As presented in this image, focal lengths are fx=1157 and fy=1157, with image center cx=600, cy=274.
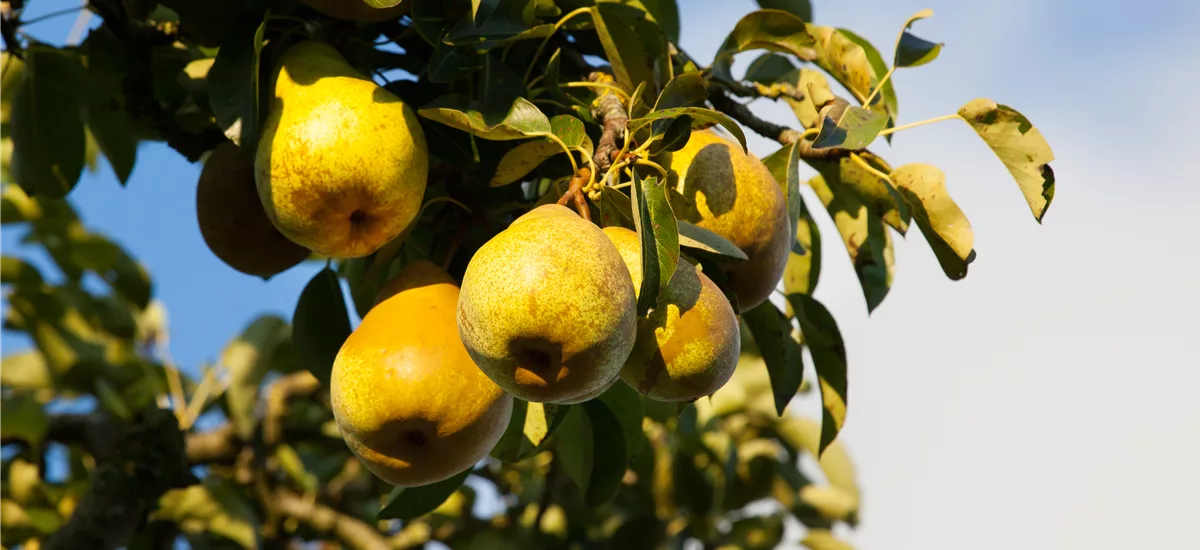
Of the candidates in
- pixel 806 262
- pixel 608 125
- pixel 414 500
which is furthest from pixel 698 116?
pixel 414 500

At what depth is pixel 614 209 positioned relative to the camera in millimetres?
1421

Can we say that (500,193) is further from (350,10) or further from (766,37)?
(766,37)

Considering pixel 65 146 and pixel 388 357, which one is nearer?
pixel 388 357

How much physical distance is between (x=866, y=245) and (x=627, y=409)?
1.63 feet

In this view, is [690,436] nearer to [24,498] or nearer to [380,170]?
[24,498]

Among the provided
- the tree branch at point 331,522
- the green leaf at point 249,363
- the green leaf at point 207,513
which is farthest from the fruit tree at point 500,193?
the tree branch at point 331,522

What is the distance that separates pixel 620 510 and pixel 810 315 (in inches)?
78.5

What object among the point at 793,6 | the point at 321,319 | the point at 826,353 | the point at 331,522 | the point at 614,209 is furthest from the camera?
the point at 331,522

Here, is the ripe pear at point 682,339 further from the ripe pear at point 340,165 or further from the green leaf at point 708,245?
the ripe pear at point 340,165

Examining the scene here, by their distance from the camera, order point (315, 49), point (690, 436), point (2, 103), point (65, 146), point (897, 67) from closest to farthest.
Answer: point (315, 49) → point (897, 67) → point (65, 146) → point (2, 103) → point (690, 436)

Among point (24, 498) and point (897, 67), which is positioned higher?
point (897, 67)

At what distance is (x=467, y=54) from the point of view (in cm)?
168

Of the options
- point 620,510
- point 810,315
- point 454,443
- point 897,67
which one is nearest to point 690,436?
point 620,510

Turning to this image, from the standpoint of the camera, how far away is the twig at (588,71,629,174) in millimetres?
1446
